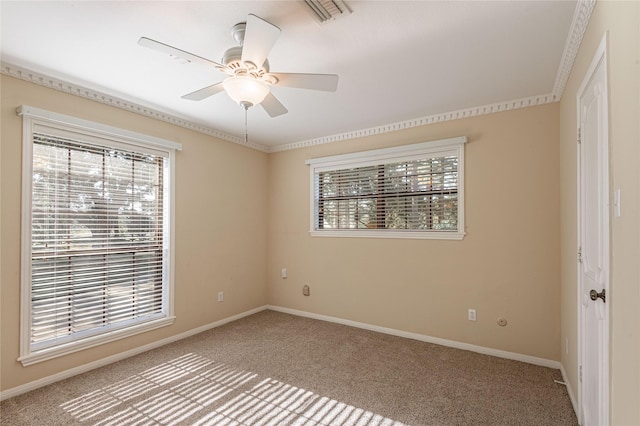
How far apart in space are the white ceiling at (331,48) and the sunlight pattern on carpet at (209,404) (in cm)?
245

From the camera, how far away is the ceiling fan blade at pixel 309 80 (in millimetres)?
1809

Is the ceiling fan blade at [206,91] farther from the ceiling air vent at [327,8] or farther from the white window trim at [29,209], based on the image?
the white window trim at [29,209]

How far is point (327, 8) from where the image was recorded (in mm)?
1677

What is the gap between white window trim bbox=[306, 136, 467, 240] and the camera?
3277 millimetres

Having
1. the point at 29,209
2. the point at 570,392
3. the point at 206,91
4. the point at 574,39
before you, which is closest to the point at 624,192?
the point at 574,39

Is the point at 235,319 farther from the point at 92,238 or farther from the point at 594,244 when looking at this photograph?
the point at 594,244

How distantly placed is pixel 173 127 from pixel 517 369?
4.12 m

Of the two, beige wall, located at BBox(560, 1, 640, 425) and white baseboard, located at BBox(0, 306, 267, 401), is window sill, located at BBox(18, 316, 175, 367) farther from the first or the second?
beige wall, located at BBox(560, 1, 640, 425)

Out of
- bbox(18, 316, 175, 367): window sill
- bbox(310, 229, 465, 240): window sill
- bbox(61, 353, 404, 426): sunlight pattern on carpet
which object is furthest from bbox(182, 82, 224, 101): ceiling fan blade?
bbox(310, 229, 465, 240): window sill

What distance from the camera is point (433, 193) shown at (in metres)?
3.48

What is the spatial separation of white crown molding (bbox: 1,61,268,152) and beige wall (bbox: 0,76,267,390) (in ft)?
0.16

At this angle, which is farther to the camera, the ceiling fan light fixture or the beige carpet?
the beige carpet

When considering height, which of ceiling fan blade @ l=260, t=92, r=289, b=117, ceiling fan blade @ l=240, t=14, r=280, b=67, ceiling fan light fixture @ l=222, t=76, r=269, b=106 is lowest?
ceiling fan light fixture @ l=222, t=76, r=269, b=106

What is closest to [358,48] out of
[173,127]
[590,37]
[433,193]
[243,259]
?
[590,37]
